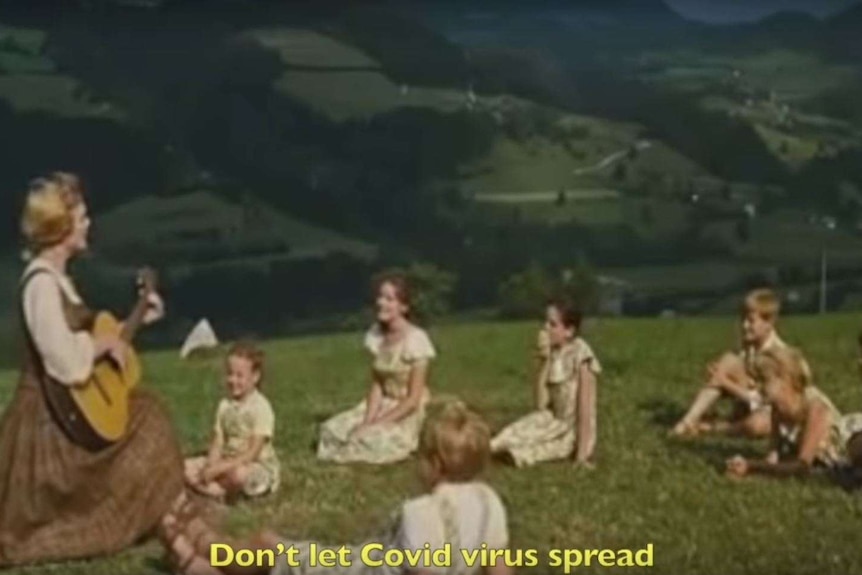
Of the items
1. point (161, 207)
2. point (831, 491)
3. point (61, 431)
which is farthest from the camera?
point (161, 207)

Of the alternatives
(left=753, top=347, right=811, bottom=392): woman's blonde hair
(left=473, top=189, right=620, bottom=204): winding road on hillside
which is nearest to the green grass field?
(left=753, top=347, right=811, bottom=392): woman's blonde hair

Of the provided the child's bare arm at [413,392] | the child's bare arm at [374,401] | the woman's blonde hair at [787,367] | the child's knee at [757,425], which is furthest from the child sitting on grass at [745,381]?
the child's bare arm at [374,401]

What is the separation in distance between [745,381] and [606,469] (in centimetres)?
61

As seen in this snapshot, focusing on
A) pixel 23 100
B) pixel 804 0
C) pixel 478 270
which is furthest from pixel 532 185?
pixel 23 100

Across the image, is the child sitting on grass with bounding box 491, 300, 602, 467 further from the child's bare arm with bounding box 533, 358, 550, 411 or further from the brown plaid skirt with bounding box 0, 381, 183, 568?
the brown plaid skirt with bounding box 0, 381, 183, 568

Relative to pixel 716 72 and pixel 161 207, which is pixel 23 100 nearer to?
pixel 161 207

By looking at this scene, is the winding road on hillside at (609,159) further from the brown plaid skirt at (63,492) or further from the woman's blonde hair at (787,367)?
the brown plaid skirt at (63,492)

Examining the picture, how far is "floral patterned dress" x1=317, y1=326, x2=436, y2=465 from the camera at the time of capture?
6.67 m

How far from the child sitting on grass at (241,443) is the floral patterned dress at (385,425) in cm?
23

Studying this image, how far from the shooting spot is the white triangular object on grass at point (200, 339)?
22.3ft

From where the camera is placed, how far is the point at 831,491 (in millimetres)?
6398

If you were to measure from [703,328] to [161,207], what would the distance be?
1.76m

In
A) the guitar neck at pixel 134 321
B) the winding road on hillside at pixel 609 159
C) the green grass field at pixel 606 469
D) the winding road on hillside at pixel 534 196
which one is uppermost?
the winding road on hillside at pixel 609 159

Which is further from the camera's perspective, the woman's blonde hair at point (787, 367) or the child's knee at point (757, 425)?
the child's knee at point (757, 425)
